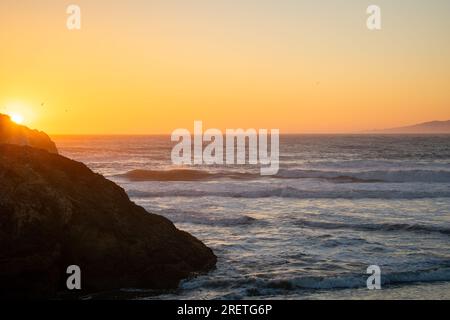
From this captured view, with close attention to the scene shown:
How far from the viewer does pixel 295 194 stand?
3238cm

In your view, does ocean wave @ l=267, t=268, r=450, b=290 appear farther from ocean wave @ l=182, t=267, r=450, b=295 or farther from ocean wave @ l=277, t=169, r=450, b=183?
ocean wave @ l=277, t=169, r=450, b=183

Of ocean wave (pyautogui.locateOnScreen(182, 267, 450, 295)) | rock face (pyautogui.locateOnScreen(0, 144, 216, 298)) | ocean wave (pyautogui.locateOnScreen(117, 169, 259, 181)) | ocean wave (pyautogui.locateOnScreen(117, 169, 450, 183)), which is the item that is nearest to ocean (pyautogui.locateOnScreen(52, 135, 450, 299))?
ocean wave (pyautogui.locateOnScreen(182, 267, 450, 295))

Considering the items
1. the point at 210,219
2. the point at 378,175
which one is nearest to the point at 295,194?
the point at 210,219

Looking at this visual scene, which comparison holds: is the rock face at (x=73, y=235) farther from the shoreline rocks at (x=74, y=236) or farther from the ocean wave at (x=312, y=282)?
the ocean wave at (x=312, y=282)

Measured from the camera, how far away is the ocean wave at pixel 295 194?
102 feet

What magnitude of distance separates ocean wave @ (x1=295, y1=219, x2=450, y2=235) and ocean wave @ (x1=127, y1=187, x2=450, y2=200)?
10651 millimetres

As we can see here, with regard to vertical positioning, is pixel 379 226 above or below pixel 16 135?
below

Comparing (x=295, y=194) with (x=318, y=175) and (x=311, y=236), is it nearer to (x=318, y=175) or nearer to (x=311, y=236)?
(x=311, y=236)

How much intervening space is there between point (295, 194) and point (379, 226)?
1284 centimetres

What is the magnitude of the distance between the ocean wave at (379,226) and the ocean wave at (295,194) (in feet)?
34.9

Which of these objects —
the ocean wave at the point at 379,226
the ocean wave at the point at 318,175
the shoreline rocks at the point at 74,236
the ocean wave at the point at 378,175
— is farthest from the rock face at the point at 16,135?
the ocean wave at the point at 378,175
